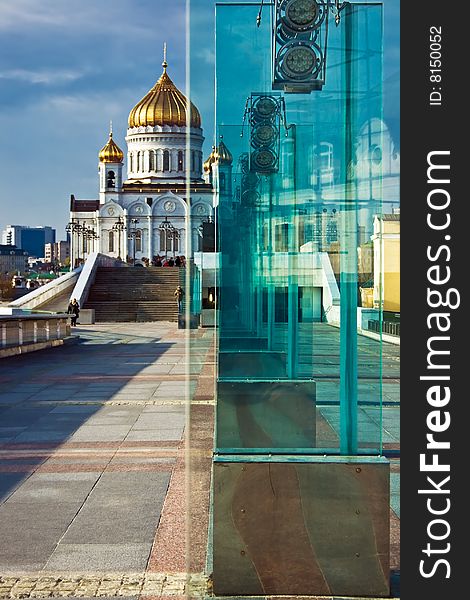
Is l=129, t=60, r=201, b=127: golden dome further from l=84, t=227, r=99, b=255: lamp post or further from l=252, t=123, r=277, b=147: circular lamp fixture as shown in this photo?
l=252, t=123, r=277, b=147: circular lamp fixture

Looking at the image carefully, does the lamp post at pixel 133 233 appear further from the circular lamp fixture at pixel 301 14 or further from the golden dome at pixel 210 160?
the circular lamp fixture at pixel 301 14

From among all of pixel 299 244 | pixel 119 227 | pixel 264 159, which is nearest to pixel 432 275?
pixel 299 244

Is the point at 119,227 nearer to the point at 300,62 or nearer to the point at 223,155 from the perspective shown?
the point at 223,155

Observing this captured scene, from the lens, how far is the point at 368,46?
427cm

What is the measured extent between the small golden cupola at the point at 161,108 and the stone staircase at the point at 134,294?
51815 mm

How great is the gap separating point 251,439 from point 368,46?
6.82 ft

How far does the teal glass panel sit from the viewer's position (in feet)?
14.4

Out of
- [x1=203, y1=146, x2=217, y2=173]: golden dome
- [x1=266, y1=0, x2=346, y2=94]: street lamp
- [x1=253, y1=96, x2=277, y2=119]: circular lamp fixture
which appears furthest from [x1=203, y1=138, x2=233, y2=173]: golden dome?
[x1=266, y1=0, x2=346, y2=94]: street lamp

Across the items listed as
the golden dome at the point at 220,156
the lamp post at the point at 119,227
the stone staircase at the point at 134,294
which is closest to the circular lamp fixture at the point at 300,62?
the golden dome at the point at 220,156

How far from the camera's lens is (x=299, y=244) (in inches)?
248

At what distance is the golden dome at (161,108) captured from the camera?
98650 mm

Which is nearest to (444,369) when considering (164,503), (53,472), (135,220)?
(164,503)

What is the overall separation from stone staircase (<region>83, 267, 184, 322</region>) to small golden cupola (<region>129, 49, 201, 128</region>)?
51.8 meters

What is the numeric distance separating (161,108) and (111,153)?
7.66 m
